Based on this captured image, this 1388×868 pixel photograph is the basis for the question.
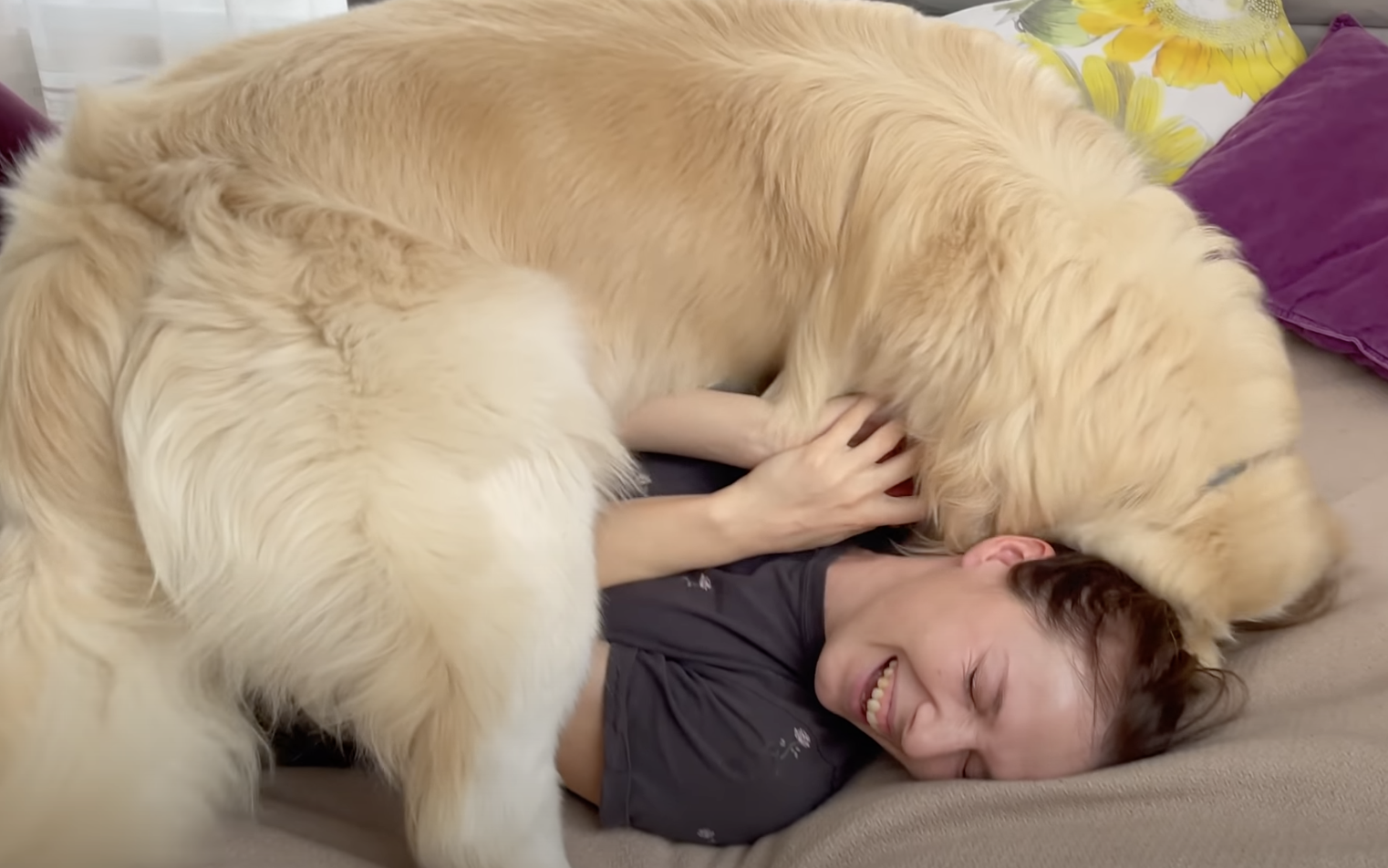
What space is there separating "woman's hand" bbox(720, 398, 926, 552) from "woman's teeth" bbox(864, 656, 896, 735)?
0.64 ft

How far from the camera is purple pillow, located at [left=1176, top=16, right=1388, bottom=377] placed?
1.83 metres

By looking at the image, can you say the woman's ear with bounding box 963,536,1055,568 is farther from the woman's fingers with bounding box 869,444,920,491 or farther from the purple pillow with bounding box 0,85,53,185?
the purple pillow with bounding box 0,85,53,185

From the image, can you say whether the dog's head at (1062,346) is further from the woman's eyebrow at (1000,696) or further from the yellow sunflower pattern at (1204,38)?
the yellow sunflower pattern at (1204,38)

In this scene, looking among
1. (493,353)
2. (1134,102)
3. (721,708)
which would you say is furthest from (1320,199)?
(493,353)

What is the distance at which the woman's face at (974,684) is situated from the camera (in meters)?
1.24

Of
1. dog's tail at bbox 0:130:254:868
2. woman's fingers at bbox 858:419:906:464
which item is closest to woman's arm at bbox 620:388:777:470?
woman's fingers at bbox 858:419:906:464

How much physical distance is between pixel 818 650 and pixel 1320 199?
123 centimetres

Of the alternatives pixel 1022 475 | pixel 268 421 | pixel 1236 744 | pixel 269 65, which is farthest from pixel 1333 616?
pixel 269 65

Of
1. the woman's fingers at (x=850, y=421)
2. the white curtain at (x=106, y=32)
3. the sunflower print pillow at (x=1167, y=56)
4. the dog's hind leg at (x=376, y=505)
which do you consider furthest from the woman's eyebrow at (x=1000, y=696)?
the white curtain at (x=106, y=32)

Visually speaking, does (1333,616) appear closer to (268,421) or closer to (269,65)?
(268,421)

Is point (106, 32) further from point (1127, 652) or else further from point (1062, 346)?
point (1127, 652)

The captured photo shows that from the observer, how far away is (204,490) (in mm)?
1021

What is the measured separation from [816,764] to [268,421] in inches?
28.9

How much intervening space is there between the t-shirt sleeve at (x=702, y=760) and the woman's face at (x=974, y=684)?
86 millimetres
